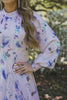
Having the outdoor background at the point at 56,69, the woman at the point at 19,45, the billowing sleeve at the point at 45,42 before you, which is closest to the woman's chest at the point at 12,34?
the woman at the point at 19,45

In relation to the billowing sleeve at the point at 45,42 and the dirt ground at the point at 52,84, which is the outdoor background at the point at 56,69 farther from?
the billowing sleeve at the point at 45,42

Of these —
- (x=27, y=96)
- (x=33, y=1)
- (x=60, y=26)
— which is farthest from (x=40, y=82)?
(x=27, y=96)

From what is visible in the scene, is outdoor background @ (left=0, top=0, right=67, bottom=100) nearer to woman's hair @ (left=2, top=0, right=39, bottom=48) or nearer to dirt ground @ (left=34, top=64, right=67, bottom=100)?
dirt ground @ (left=34, top=64, right=67, bottom=100)

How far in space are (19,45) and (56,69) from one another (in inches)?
182

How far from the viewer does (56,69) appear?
21.8 ft

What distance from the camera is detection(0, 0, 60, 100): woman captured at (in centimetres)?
211

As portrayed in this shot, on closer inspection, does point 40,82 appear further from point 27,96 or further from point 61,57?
point 27,96

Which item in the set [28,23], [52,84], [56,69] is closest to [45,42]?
[28,23]

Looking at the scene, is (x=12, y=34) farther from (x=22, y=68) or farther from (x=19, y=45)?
(x=22, y=68)

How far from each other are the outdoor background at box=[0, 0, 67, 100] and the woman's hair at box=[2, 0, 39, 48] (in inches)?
124

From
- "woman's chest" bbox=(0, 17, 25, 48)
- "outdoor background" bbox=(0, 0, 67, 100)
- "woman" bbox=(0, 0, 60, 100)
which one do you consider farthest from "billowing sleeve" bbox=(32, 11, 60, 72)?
"outdoor background" bbox=(0, 0, 67, 100)

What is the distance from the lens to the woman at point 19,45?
211 centimetres

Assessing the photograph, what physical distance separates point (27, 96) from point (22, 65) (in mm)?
314

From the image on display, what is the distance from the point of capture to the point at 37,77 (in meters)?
6.60
